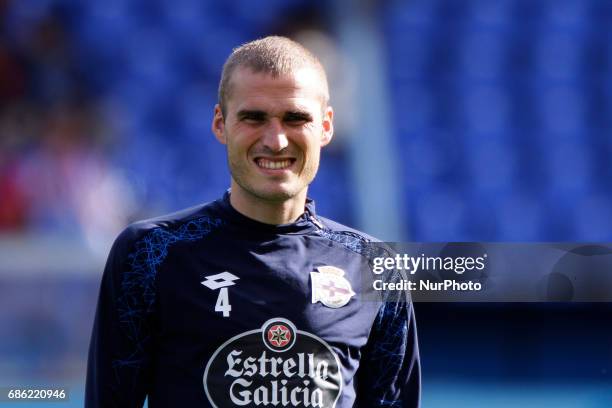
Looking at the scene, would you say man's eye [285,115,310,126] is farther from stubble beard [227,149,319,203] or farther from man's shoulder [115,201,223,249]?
man's shoulder [115,201,223,249]

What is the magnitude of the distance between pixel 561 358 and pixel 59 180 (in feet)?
8.74

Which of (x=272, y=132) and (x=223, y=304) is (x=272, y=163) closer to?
(x=272, y=132)

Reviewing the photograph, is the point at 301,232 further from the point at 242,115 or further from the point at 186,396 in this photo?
the point at 186,396

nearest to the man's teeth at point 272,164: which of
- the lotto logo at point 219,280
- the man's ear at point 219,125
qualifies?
the man's ear at point 219,125

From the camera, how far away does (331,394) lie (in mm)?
1515

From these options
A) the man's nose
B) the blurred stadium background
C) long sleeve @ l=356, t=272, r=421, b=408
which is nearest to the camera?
the man's nose

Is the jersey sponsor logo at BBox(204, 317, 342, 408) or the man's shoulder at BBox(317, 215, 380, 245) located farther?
the man's shoulder at BBox(317, 215, 380, 245)

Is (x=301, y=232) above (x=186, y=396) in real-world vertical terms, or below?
above

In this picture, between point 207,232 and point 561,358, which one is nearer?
point 207,232

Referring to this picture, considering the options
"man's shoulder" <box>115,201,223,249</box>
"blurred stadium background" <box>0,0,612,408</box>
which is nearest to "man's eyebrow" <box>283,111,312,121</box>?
"man's shoulder" <box>115,201,223,249</box>

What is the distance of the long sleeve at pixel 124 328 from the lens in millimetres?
1520

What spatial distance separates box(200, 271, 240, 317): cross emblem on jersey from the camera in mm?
1512

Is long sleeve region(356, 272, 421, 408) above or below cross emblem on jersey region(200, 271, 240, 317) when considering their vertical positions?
below

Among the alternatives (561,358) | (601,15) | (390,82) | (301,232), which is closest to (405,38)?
(390,82)
